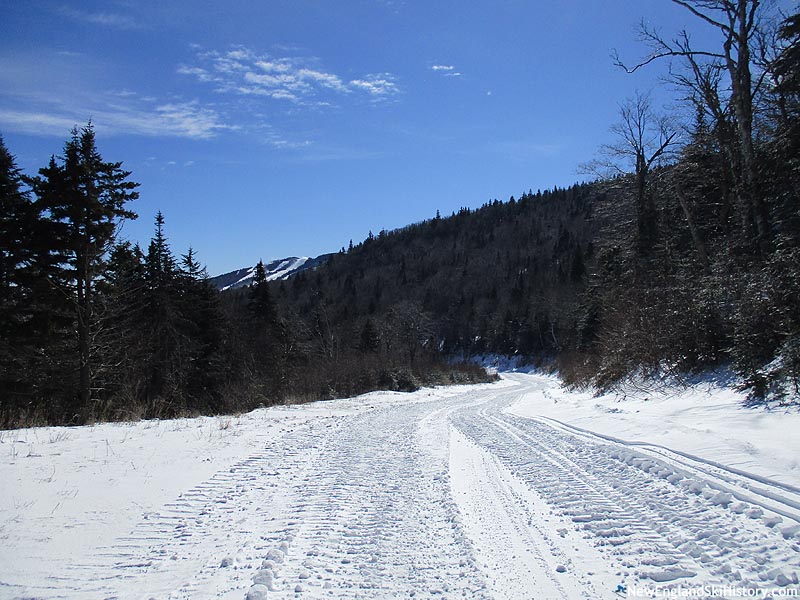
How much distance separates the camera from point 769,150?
13.4 meters

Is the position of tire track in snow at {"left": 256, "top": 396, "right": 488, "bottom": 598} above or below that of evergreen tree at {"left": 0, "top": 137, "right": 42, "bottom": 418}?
below

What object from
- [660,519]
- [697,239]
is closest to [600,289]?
[697,239]

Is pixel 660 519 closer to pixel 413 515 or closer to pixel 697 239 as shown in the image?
pixel 413 515

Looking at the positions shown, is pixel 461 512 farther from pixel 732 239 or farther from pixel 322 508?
pixel 732 239

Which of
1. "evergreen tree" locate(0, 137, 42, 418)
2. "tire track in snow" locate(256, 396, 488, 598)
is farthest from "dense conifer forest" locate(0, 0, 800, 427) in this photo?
"tire track in snow" locate(256, 396, 488, 598)

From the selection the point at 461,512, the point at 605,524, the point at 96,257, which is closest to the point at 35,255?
the point at 96,257

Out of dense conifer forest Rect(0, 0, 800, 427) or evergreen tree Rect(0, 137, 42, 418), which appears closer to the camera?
dense conifer forest Rect(0, 0, 800, 427)

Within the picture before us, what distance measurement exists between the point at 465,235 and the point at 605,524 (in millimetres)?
193766

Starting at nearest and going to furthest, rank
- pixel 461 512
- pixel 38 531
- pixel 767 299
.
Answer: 1. pixel 38 531
2. pixel 461 512
3. pixel 767 299

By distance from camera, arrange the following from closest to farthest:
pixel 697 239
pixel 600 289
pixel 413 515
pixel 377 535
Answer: pixel 377 535, pixel 413 515, pixel 697 239, pixel 600 289

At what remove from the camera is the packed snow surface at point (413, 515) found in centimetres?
342

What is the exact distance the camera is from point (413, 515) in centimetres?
486

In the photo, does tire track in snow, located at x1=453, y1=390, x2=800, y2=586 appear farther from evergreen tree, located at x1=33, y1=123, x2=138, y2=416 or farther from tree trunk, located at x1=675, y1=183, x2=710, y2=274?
evergreen tree, located at x1=33, y1=123, x2=138, y2=416

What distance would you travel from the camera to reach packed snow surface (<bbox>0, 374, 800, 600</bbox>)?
3422mm
